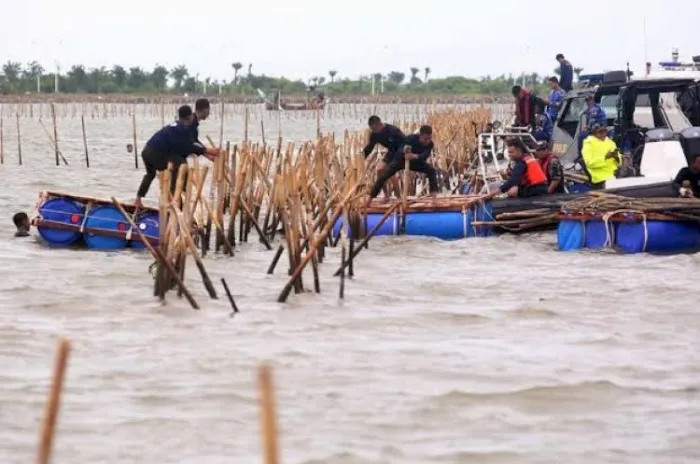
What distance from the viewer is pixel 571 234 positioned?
46.7 feet

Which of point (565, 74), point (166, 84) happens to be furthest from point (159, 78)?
point (565, 74)

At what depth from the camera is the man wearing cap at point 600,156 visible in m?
16.4

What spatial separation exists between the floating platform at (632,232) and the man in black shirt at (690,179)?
0.89m

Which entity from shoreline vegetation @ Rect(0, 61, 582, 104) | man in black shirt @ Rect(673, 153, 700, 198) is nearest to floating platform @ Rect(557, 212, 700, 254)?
man in black shirt @ Rect(673, 153, 700, 198)

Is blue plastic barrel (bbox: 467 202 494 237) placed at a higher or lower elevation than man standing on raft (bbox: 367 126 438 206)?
lower

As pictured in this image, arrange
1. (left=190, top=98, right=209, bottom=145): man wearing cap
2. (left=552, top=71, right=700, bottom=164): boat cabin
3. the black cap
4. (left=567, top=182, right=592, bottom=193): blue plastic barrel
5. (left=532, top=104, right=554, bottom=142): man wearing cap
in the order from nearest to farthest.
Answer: (left=190, top=98, right=209, bottom=145): man wearing cap < the black cap < (left=567, top=182, right=592, bottom=193): blue plastic barrel < (left=552, top=71, right=700, bottom=164): boat cabin < (left=532, top=104, right=554, bottom=142): man wearing cap

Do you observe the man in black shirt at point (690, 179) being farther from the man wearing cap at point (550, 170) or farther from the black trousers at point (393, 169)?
the black trousers at point (393, 169)

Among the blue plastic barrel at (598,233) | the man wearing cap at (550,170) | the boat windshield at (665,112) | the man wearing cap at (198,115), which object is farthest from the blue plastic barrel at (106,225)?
the boat windshield at (665,112)

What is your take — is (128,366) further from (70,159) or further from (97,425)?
(70,159)

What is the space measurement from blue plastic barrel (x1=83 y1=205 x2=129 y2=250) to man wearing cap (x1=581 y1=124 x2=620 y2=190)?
5.69 metres

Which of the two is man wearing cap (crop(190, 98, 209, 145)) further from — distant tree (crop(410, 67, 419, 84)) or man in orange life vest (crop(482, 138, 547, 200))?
distant tree (crop(410, 67, 419, 84))

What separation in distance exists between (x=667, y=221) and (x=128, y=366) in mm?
6993

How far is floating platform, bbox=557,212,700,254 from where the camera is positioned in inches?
536

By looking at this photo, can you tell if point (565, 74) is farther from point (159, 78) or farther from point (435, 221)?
point (159, 78)
